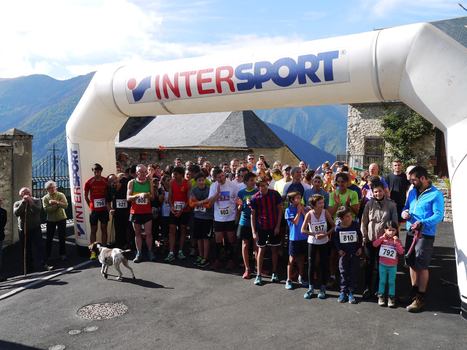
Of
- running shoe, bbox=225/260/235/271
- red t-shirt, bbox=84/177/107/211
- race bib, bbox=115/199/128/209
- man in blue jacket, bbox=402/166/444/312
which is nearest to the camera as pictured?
man in blue jacket, bbox=402/166/444/312

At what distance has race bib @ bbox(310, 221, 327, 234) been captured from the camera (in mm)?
5941

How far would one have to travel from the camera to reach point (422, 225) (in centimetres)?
534

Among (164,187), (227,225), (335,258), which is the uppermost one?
(164,187)

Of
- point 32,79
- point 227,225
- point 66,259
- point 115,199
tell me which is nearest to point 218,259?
point 227,225

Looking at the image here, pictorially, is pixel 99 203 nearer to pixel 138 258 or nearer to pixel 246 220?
pixel 138 258

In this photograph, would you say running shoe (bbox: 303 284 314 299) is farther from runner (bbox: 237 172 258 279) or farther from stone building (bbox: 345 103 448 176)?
stone building (bbox: 345 103 448 176)

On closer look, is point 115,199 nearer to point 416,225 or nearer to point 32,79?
point 416,225

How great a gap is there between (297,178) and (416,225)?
7.10 ft

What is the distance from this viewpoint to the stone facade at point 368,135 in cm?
1733

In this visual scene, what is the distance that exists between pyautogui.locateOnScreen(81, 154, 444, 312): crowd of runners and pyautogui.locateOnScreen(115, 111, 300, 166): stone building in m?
10.6

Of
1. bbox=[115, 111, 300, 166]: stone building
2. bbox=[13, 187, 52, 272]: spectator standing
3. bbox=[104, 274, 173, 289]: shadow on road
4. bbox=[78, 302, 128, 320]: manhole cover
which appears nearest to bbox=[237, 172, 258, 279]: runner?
bbox=[104, 274, 173, 289]: shadow on road

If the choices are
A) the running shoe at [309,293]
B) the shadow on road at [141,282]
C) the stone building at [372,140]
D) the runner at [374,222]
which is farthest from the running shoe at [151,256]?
the stone building at [372,140]

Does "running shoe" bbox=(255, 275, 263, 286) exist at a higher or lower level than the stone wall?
lower

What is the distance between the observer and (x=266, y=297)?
5.90 meters
